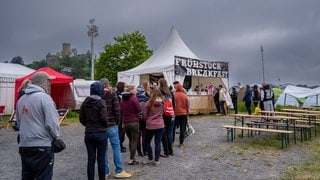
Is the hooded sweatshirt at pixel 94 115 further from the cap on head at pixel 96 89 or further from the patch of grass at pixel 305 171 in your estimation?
the patch of grass at pixel 305 171

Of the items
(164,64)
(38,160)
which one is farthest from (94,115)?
(164,64)

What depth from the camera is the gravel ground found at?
5.71 metres

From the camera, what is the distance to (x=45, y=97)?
3.47m

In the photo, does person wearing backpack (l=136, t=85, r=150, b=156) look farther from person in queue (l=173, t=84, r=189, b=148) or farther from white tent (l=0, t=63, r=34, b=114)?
white tent (l=0, t=63, r=34, b=114)

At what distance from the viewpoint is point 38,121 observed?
3.46m

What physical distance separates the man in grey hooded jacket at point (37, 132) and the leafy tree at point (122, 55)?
1449 inches

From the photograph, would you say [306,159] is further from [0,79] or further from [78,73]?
[78,73]

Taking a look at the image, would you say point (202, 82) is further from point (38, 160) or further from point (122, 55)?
point (122, 55)

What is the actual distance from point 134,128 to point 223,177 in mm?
1841

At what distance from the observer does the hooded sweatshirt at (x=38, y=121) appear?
343cm

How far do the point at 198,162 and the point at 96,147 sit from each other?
2565mm

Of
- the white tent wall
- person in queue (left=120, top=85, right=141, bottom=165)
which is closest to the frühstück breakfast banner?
the white tent wall

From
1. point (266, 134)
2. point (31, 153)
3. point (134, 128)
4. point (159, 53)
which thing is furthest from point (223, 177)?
point (159, 53)

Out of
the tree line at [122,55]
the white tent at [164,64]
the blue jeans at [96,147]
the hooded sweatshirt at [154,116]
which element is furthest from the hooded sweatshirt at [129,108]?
the tree line at [122,55]
